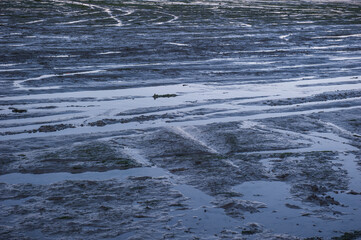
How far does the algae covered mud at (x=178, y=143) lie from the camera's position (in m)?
5.06

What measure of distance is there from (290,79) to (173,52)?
196 inches

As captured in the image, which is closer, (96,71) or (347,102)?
(347,102)

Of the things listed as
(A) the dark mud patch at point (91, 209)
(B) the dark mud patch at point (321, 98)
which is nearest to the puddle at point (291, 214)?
(A) the dark mud patch at point (91, 209)

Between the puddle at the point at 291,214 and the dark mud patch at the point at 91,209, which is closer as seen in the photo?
the dark mud patch at the point at 91,209

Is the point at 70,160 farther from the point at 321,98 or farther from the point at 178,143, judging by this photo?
the point at 321,98

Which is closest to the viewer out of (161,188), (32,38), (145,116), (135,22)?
(161,188)

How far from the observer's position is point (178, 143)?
7414mm

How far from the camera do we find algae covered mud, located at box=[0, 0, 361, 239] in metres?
5.06

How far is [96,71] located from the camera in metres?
13.1

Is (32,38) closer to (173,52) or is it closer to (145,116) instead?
(173,52)

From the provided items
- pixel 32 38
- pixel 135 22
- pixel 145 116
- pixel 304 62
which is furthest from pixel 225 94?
pixel 135 22

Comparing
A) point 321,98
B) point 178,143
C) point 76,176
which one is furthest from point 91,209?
point 321,98

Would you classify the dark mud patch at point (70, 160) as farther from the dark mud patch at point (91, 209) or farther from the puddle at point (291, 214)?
the puddle at point (291, 214)

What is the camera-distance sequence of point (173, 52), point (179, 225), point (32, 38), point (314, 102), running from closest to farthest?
1. point (179, 225)
2. point (314, 102)
3. point (173, 52)
4. point (32, 38)
